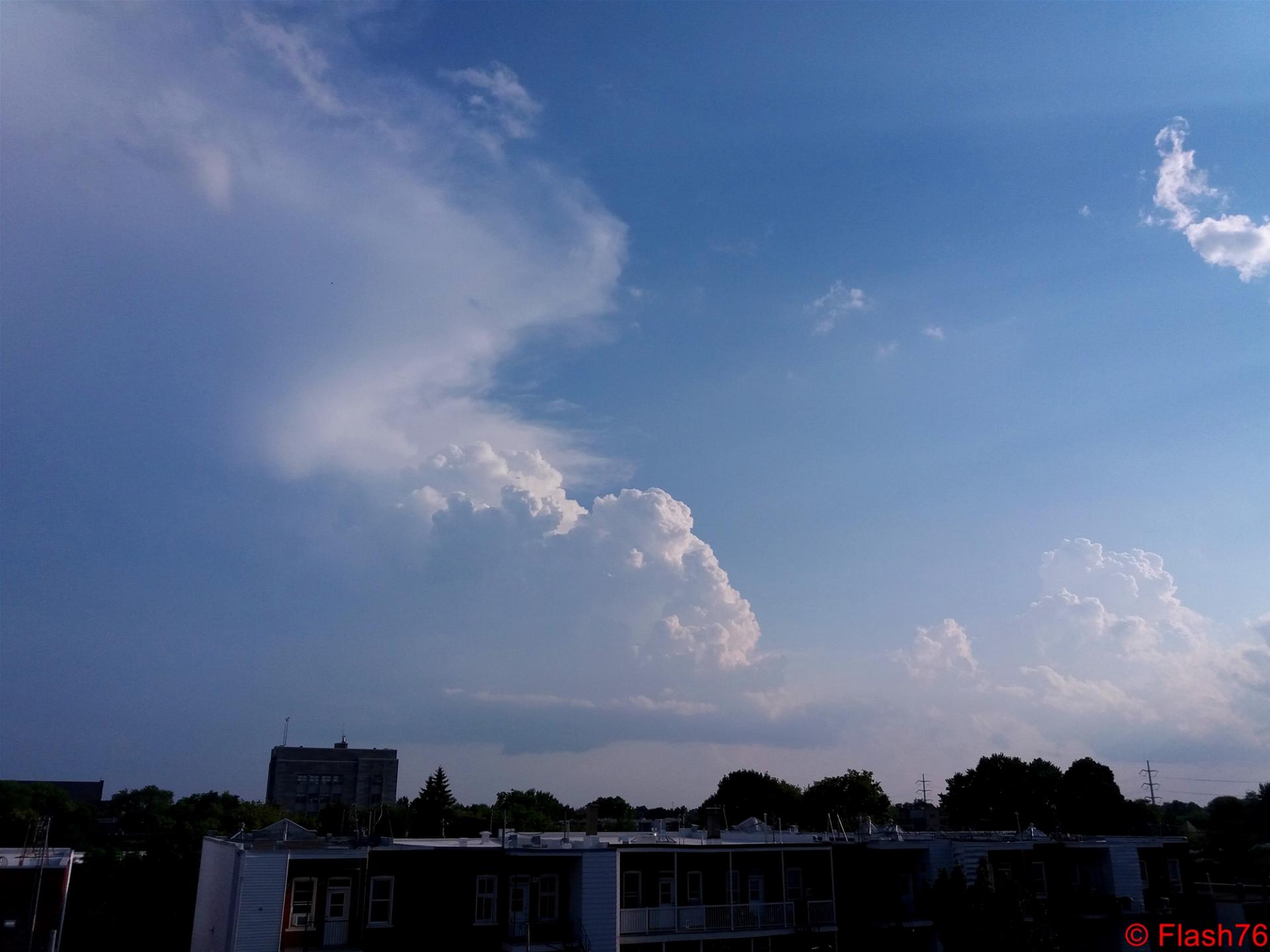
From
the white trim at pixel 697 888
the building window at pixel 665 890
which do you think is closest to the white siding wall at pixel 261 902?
the building window at pixel 665 890

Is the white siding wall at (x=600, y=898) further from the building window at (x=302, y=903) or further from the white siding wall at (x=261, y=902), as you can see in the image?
the white siding wall at (x=261, y=902)

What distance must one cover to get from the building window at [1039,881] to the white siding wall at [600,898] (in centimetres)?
2138

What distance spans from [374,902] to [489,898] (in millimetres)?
4067

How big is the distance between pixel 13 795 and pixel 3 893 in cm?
9688

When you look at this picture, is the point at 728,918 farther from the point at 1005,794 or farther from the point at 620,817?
the point at 620,817

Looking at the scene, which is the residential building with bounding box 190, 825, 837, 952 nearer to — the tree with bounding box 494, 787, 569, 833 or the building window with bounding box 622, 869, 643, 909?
the building window with bounding box 622, 869, 643, 909

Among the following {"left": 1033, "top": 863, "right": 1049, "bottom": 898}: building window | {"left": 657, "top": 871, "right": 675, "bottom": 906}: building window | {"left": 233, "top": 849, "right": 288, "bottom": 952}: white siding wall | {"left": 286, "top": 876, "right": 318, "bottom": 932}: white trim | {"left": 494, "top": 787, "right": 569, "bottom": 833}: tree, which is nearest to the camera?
{"left": 233, "top": 849, "right": 288, "bottom": 952}: white siding wall

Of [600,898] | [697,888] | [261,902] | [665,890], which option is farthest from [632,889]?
[261,902]

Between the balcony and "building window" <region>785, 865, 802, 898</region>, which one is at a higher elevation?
"building window" <region>785, 865, 802, 898</region>

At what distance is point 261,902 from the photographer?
28.6 m

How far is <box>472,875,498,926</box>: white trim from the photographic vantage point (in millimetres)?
32750

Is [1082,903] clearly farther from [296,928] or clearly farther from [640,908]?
[296,928]

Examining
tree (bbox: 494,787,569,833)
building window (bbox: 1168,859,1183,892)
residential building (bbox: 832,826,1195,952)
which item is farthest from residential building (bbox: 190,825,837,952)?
tree (bbox: 494,787,569,833)

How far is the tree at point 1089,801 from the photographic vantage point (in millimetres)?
93062
